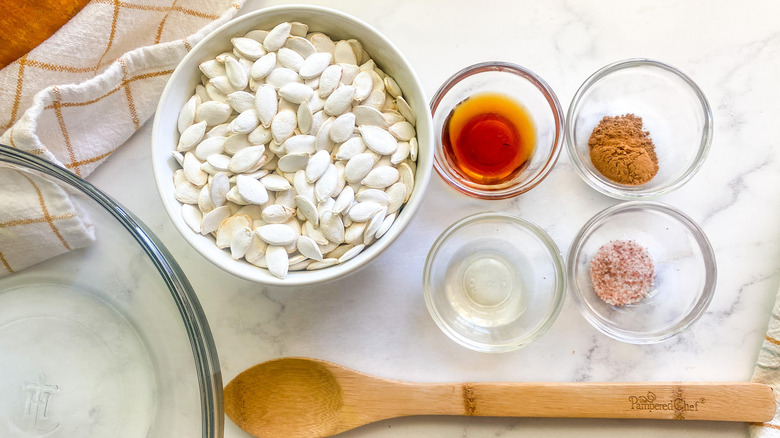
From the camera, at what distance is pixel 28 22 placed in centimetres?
85

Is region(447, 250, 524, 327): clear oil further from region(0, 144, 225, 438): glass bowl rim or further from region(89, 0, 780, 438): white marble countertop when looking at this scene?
region(0, 144, 225, 438): glass bowl rim

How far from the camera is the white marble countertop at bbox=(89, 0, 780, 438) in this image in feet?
3.10

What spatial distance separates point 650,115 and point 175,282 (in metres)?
0.76

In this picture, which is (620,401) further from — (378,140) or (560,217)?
(378,140)

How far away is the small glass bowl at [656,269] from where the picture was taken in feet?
3.01

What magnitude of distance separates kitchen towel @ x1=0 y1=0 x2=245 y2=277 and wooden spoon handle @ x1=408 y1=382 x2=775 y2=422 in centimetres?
66

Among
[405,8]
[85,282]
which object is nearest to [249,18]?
[405,8]

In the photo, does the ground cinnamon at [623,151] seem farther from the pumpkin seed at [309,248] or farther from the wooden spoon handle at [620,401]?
the pumpkin seed at [309,248]

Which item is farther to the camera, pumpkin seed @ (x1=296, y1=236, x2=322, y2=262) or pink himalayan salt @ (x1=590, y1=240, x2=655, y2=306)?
pink himalayan salt @ (x1=590, y1=240, x2=655, y2=306)

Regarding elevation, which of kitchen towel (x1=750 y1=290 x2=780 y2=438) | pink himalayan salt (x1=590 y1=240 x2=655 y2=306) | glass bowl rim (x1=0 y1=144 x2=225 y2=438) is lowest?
glass bowl rim (x1=0 y1=144 x2=225 y2=438)

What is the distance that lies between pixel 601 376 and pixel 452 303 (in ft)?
0.84

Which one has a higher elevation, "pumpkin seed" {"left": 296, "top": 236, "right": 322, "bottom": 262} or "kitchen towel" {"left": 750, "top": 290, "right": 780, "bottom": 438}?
"kitchen towel" {"left": 750, "top": 290, "right": 780, "bottom": 438}

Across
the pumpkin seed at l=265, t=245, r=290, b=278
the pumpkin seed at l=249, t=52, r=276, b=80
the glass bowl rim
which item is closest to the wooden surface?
the glass bowl rim

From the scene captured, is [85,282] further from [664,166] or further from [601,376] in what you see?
[664,166]
